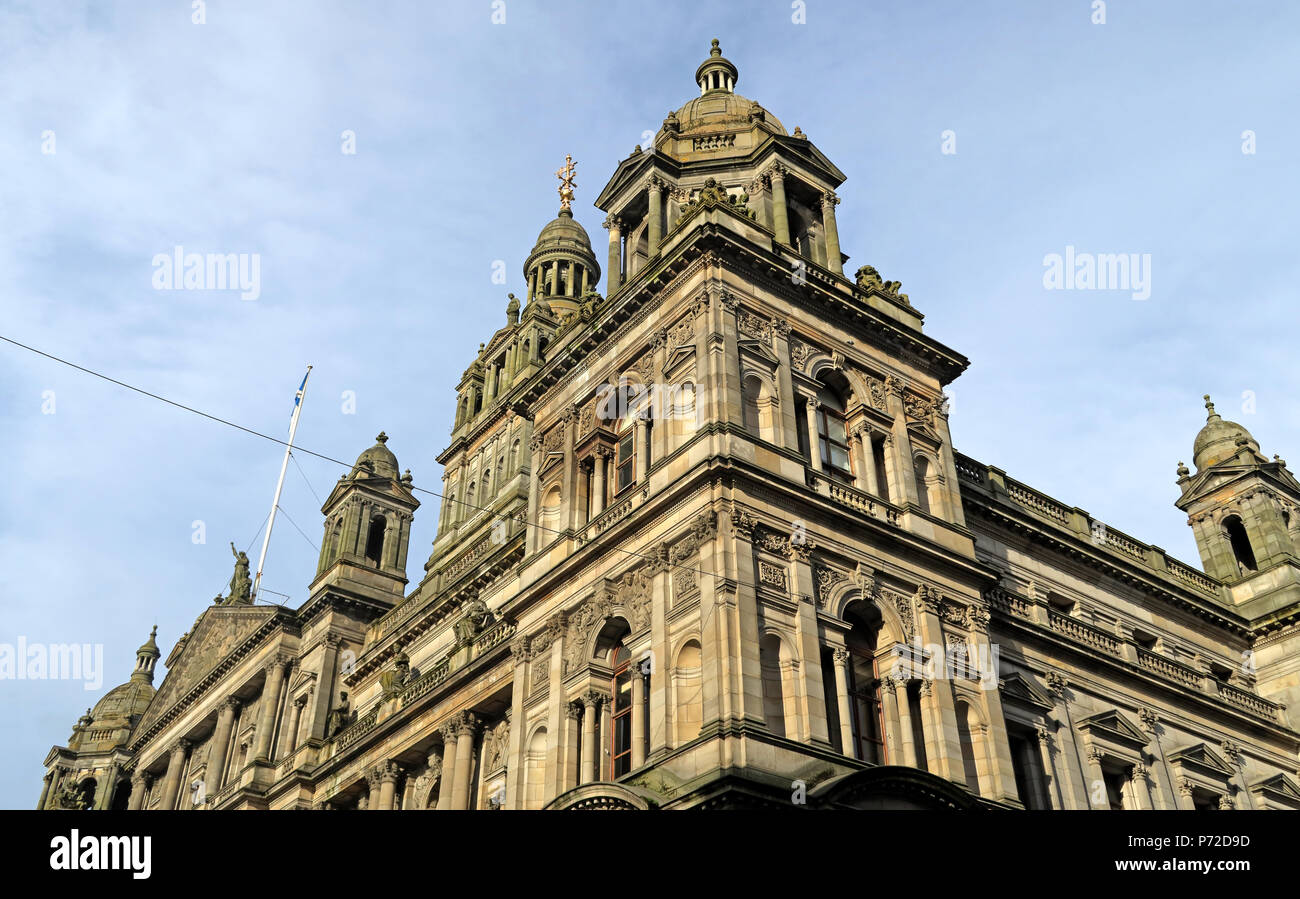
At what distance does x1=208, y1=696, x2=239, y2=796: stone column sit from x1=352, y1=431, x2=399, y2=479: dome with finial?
10352 mm

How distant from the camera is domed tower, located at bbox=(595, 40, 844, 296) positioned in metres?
35.6

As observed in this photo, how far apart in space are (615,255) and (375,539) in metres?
20.5

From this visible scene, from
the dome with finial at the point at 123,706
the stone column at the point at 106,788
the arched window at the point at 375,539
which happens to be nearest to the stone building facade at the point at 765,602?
the arched window at the point at 375,539

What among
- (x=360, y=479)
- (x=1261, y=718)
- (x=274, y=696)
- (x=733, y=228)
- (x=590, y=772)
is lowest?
(x=590, y=772)

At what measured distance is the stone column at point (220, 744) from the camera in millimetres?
48312

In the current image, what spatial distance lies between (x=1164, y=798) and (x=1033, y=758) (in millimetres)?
5118

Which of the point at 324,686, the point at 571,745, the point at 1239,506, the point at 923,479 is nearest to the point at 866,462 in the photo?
the point at 923,479

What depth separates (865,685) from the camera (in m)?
27.5

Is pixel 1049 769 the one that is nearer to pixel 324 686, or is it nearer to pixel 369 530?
pixel 324 686

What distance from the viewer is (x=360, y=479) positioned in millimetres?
52344

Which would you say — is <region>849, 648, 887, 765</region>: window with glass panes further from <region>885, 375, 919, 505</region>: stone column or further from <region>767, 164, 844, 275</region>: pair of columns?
<region>767, 164, 844, 275</region>: pair of columns

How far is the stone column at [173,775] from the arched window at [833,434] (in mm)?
34114
